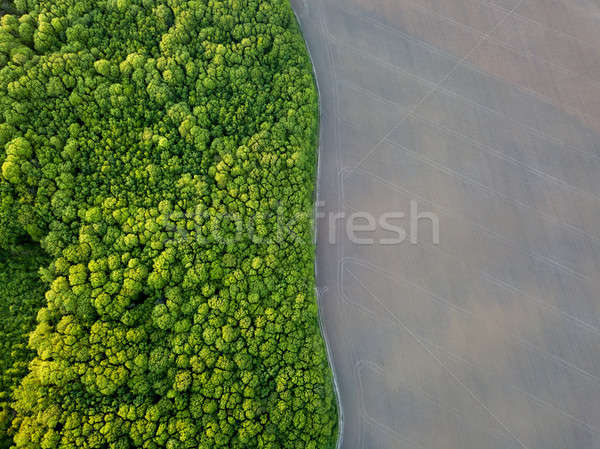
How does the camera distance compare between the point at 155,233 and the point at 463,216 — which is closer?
the point at 155,233

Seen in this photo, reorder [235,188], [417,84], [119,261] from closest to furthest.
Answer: [119,261]
[235,188]
[417,84]

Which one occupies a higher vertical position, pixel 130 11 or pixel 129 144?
pixel 130 11

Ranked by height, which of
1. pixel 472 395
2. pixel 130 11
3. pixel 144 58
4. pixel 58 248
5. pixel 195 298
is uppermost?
pixel 130 11

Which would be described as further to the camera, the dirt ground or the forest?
the dirt ground

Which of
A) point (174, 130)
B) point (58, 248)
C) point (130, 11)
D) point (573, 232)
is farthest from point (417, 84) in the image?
point (58, 248)

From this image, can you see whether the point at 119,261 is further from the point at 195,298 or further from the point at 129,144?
the point at 129,144

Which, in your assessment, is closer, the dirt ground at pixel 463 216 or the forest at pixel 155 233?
the forest at pixel 155 233

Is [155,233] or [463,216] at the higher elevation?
[155,233]

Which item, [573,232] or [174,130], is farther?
[573,232]
